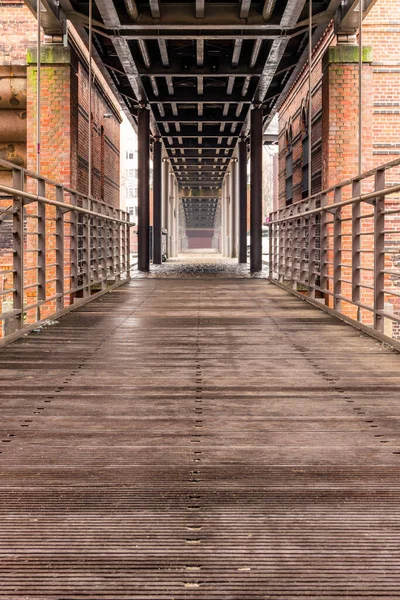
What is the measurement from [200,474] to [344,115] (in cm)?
962

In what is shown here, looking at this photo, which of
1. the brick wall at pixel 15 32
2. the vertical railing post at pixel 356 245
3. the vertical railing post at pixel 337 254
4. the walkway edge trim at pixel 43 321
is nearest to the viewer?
the walkway edge trim at pixel 43 321

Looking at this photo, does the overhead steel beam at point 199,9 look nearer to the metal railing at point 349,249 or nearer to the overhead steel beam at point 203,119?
the metal railing at point 349,249

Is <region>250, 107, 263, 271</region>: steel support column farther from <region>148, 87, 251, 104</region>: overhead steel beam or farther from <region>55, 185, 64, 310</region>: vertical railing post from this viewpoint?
<region>55, 185, 64, 310</region>: vertical railing post

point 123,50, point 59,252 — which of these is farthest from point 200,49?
point 59,252

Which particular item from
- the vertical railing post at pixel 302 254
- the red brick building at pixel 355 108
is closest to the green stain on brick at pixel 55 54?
the red brick building at pixel 355 108

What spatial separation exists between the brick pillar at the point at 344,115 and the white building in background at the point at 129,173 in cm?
4278

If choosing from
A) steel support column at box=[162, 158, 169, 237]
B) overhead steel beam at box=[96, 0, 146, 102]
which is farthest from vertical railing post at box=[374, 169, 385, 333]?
steel support column at box=[162, 158, 169, 237]

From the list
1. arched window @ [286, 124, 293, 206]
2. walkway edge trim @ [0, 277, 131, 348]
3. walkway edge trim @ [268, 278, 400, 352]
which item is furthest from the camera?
arched window @ [286, 124, 293, 206]

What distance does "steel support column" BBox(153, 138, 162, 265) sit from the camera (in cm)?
2208

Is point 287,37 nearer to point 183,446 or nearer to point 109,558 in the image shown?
point 183,446

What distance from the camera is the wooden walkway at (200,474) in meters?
1.78

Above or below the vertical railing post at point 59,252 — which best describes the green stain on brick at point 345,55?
above

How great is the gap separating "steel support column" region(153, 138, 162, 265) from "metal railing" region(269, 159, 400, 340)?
A: 8050mm

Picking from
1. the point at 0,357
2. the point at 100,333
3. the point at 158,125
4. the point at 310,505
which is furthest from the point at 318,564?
the point at 158,125
